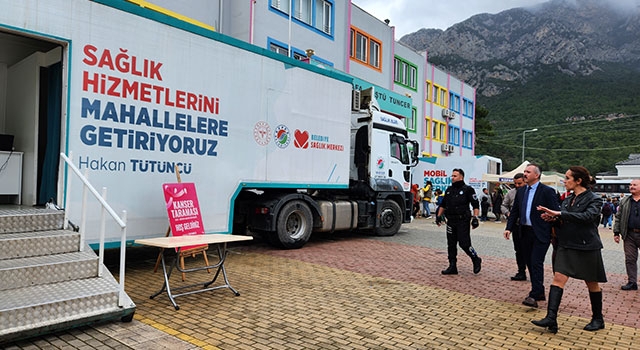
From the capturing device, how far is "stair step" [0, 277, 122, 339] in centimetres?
377

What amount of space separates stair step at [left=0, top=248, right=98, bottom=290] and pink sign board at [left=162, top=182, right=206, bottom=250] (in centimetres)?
147

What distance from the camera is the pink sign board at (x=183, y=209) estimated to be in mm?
6312

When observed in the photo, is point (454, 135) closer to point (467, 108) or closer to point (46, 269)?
point (467, 108)

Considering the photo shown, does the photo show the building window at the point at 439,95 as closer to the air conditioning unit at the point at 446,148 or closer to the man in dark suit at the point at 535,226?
the air conditioning unit at the point at 446,148

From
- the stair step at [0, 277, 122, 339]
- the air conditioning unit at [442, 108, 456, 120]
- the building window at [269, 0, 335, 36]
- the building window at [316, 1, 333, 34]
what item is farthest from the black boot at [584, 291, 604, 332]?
the air conditioning unit at [442, 108, 456, 120]

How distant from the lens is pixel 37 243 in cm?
475

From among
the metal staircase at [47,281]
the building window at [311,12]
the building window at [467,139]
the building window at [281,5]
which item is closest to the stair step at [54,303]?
the metal staircase at [47,281]

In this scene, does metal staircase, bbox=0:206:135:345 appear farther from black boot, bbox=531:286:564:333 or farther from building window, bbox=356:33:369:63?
building window, bbox=356:33:369:63

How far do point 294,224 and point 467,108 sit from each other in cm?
3654

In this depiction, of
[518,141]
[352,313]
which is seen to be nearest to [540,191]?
[352,313]

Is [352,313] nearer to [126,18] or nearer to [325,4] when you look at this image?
[126,18]

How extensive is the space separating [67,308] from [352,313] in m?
2.79

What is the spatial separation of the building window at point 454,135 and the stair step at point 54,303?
123 ft

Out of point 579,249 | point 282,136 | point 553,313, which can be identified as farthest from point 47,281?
point 579,249
